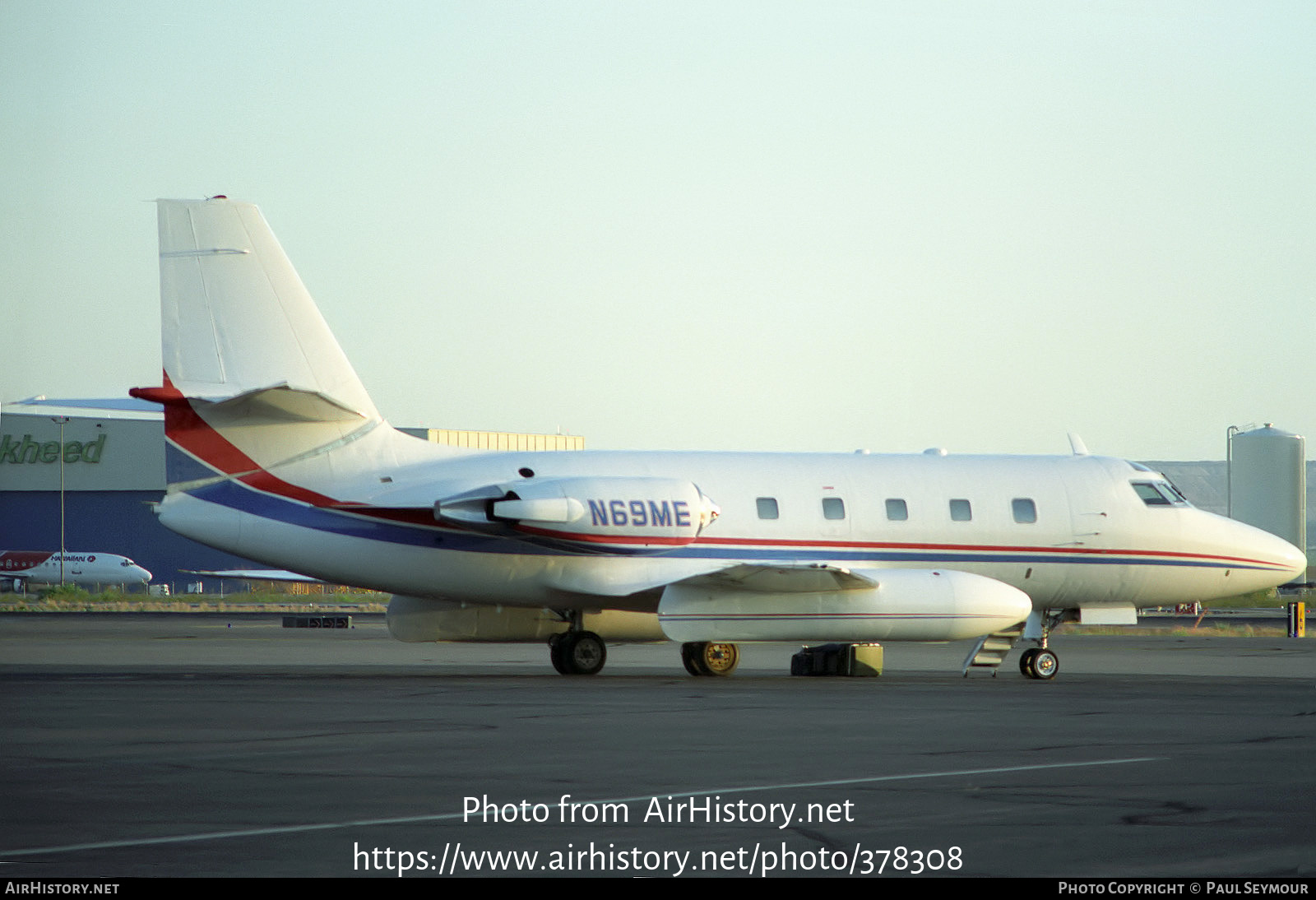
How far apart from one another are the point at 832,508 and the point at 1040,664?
12.8ft

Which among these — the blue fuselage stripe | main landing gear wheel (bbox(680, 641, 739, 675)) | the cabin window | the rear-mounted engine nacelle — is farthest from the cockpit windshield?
the rear-mounted engine nacelle

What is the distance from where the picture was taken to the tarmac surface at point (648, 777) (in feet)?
26.8

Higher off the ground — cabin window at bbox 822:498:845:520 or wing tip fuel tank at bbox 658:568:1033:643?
cabin window at bbox 822:498:845:520

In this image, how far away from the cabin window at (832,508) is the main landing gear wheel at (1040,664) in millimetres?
3548

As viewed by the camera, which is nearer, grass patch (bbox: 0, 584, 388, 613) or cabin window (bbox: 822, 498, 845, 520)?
cabin window (bbox: 822, 498, 845, 520)

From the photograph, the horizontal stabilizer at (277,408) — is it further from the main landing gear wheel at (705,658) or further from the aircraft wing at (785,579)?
the main landing gear wheel at (705,658)

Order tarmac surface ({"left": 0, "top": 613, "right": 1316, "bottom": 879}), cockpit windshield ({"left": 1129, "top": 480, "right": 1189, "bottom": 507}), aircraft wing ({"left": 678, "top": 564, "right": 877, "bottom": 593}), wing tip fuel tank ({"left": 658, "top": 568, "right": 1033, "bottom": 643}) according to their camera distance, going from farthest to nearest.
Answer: cockpit windshield ({"left": 1129, "top": 480, "right": 1189, "bottom": 507}) → wing tip fuel tank ({"left": 658, "top": 568, "right": 1033, "bottom": 643}) → aircraft wing ({"left": 678, "top": 564, "right": 877, "bottom": 593}) → tarmac surface ({"left": 0, "top": 613, "right": 1316, "bottom": 879})

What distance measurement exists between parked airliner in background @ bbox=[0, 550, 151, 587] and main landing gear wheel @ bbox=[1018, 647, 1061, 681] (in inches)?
2572

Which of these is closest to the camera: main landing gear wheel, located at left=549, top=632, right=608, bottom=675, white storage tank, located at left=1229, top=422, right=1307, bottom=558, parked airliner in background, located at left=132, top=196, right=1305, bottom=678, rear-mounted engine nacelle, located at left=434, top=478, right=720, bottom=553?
rear-mounted engine nacelle, located at left=434, top=478, right=720, bottom=553

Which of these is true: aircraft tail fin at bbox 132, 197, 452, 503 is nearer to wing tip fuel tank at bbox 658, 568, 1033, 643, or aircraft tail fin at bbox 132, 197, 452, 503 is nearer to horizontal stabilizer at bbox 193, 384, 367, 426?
horizontal stabilizer at bbox 193, 384, 367, 426

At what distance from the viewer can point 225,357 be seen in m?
23.0

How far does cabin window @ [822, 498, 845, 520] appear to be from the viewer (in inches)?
1006
